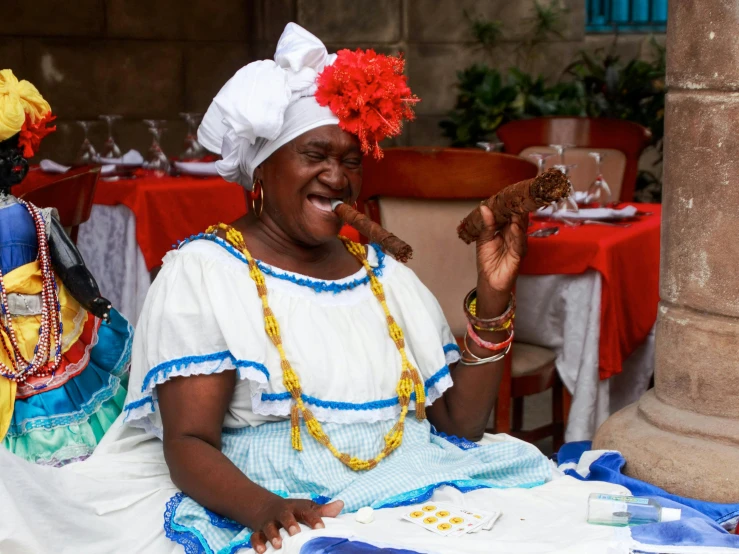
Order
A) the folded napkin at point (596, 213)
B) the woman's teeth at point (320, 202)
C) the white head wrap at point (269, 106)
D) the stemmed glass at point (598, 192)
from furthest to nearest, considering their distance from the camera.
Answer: the stemmed glass at point (598, 192) → the folded napkin at point (596, 213) → the woman's teeth at point (320, 202) → the white head wrap at point (269, 106)

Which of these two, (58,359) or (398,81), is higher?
(398,81)

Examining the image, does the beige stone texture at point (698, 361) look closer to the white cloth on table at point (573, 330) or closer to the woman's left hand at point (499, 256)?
the woman's left hand at point (499, 256)

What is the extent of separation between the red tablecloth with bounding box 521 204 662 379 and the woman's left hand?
1.46 metres

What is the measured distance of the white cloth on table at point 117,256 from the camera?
5.25 m

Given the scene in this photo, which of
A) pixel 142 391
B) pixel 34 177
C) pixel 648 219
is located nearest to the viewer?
pixel 142 391

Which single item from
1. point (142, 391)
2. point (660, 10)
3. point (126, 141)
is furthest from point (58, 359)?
point (660, 10)

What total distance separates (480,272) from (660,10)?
24.2ft

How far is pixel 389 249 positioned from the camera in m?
2.20

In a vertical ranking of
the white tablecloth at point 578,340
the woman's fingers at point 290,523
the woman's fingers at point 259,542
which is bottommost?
the white tablecloth at point 578,340

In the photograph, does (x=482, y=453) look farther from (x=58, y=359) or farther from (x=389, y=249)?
(x=58, y=359)

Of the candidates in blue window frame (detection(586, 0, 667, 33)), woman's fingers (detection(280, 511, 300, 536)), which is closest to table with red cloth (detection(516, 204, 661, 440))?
woman's fingers (detection(280, 511, 300, 536))

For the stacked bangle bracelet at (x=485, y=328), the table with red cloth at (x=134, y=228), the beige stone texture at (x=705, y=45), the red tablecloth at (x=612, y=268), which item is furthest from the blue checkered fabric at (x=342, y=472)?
the table with red cloth at (x=134, y=228)

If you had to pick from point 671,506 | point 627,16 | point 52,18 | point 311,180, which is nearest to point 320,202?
point 311,180

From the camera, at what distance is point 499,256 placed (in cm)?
273
